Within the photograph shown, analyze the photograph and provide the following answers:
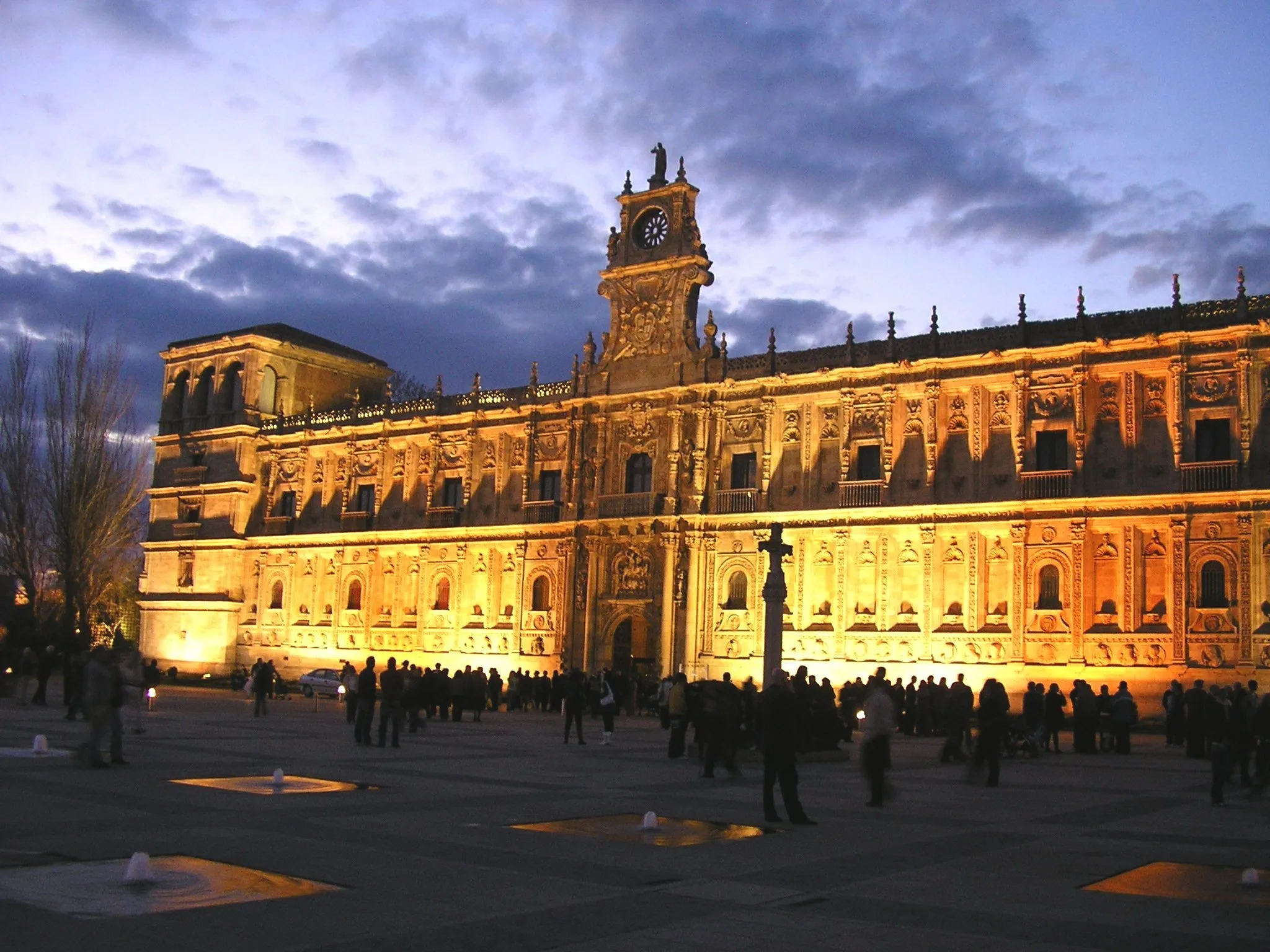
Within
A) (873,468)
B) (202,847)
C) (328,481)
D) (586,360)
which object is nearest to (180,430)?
A: (328,481)

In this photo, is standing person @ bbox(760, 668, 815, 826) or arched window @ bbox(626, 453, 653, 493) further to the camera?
arched window @ bbox(626, 453, 653, 493)

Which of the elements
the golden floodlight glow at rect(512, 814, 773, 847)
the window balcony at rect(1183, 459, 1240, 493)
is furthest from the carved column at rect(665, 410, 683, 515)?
the golden floodlight glow at rect(512, 814, 773, 847)

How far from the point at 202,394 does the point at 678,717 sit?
40191 millimetres

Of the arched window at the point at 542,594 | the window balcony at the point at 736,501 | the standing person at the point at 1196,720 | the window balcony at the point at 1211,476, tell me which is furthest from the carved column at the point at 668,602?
the standing person at the point at 1196,720

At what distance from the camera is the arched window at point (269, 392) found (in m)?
54.5

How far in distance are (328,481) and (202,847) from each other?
4269 centimetres

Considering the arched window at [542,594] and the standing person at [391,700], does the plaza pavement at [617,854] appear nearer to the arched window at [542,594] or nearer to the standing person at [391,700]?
the standing person at [391,700]

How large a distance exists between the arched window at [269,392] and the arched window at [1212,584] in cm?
3755

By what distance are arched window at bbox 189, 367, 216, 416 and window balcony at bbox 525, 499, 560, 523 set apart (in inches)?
749

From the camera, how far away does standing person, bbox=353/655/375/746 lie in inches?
882

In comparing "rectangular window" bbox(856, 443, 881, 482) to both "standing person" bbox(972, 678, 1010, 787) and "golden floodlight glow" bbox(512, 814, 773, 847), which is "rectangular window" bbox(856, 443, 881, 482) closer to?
"standing person" bbox(972, 678, 1010, 787)

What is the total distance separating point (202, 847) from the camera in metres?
10.4

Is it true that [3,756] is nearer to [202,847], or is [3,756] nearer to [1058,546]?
[202,847]

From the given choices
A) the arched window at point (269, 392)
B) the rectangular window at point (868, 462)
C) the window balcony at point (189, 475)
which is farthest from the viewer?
the window balcony at point (189, 475)
